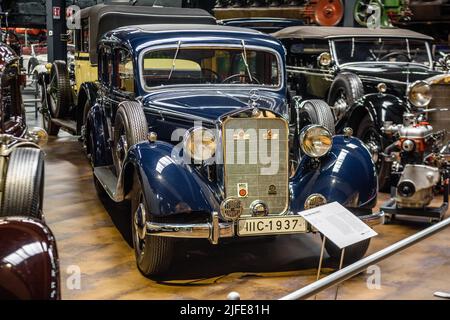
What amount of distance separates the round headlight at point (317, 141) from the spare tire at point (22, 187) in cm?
158

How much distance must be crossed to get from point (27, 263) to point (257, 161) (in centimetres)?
179

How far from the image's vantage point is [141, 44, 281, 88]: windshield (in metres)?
4.55

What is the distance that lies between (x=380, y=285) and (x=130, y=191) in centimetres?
165

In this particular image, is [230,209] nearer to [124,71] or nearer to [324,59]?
[124,71]

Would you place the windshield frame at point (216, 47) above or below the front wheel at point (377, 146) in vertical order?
above

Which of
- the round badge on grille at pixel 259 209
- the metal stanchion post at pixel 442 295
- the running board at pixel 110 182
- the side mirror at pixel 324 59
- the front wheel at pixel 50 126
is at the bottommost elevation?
the metal stanchion post at pixel 442 295

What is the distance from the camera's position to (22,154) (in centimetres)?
300

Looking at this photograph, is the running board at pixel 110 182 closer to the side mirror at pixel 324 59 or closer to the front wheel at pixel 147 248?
the front wheel at pixel 147 248

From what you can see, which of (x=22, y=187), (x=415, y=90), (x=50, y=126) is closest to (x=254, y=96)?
(x=415, y=90)

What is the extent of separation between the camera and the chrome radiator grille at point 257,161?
3471 millimetres

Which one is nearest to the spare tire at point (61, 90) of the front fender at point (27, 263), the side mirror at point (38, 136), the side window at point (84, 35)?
the side window at point (84, 35)

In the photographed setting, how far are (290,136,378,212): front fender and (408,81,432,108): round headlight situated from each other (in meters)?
1.24
